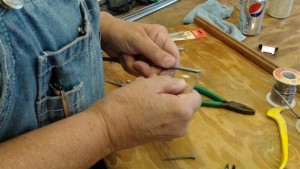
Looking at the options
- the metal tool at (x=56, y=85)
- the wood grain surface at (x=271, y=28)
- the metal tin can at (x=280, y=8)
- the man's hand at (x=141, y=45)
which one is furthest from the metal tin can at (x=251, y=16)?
the metal tool at (x=56, y=85)

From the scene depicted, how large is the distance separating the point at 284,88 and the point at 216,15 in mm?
467

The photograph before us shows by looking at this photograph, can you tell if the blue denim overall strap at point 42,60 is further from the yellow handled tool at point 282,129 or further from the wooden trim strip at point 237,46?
the wooden trim strip at point 237,46

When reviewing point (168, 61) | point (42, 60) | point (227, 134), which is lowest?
point (227, 134)

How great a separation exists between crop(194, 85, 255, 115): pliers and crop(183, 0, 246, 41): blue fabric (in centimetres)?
30

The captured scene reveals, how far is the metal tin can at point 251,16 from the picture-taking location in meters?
1.01

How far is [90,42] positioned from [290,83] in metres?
0.46

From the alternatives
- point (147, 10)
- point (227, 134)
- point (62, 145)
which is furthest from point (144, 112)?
point (147, 10)

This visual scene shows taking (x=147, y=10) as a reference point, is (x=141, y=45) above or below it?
above

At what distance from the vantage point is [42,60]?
1.46 feet

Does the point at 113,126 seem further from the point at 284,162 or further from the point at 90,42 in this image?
the point at 284,162

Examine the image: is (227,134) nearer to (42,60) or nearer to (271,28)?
(42,60)

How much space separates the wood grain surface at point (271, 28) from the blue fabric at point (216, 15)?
0.03 meters

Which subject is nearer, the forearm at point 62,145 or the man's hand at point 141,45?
the forearm at point 62,145

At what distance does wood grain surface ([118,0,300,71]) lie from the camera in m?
0.96
